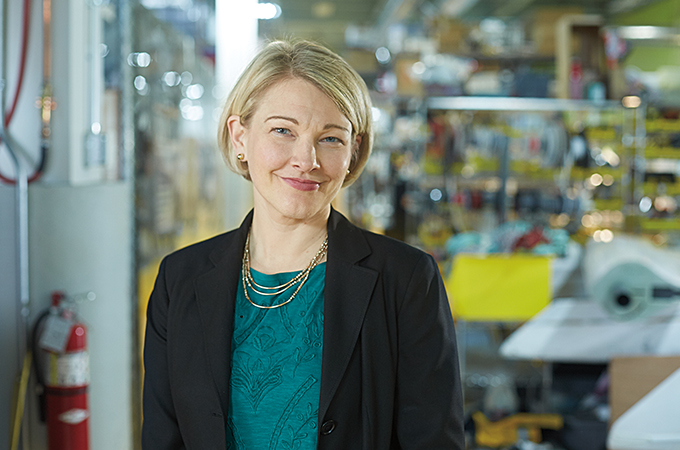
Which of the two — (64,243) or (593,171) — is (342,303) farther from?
(593,171)

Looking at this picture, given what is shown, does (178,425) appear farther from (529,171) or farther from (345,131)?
(529,171)

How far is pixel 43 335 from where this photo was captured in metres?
2.17

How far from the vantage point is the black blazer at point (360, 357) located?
1194 mm

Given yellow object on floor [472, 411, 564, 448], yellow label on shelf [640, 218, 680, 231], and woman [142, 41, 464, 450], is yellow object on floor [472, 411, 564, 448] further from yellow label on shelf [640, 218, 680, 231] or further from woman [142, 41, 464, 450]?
woman [142, 41, 464, 450]

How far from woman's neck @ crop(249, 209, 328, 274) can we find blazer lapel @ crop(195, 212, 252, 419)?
5cm

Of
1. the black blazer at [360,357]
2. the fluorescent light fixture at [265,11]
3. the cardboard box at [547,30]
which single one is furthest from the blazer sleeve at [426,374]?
the cardboard box at [547,30]

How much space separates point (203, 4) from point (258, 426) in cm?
457

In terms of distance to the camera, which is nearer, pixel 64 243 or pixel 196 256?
pixel 196 256

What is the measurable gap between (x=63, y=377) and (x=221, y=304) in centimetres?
122

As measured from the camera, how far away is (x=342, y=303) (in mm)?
1219

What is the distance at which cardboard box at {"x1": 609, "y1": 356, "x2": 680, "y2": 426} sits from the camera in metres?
3.01

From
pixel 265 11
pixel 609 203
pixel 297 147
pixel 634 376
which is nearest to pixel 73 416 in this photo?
pixel 297 147

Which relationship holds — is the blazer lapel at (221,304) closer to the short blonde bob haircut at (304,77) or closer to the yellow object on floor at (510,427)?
the short blonde bob haircut at (304,77)

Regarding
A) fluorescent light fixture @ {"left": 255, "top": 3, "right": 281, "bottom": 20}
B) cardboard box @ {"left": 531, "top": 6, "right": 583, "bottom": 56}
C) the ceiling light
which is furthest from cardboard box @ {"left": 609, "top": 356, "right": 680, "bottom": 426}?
the ceiling light
